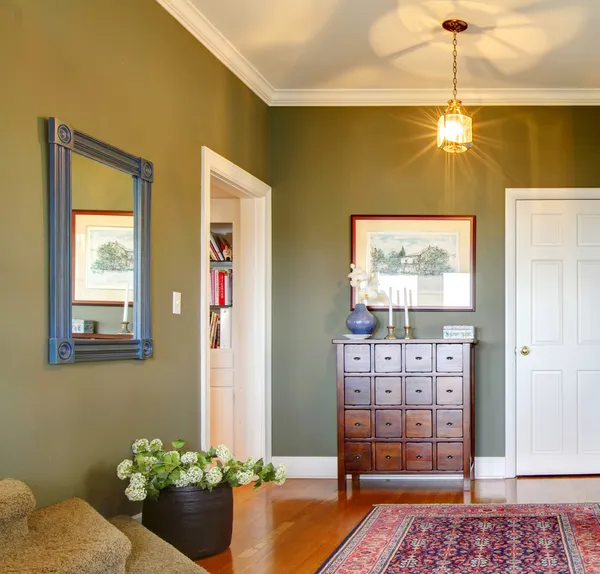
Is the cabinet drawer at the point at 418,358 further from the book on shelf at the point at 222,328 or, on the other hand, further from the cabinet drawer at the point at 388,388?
the book on shelf at the point at 222,328

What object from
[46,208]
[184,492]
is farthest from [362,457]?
[46,208]

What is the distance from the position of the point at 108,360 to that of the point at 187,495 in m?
0.66

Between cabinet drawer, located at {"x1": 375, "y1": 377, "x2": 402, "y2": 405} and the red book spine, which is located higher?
the red book spine

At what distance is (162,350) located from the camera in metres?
3.67

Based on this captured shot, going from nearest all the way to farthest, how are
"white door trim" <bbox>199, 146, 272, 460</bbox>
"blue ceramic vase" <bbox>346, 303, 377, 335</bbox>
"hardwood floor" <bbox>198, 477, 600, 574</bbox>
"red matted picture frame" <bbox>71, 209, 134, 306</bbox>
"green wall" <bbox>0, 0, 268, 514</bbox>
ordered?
"green wall" <bbox>0, 0, 268, 514</bbox> < "red matted picture frame" <bbox>71, 209, 134, 306</bbox> < "hardwood floor" <bbox>198, 477, 600, 574</bbox> < "blue ceramic vase" <bbox>346, 303, 377, 335</bbox> < "white door trim" <bbox>199, 146, 272, 460</bbox>

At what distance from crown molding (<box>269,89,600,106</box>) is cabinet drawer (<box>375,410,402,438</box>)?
2.10 m

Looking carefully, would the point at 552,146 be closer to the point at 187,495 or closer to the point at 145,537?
the point at 187,495

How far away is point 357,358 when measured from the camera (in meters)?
4.95

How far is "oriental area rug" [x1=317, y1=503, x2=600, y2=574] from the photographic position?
10.9 feet

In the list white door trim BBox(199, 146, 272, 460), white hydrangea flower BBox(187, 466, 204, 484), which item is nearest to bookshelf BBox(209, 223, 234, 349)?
white door trim BBox(199, 146, 272, 460)

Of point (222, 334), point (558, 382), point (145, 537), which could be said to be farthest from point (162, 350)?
point (558, 382)

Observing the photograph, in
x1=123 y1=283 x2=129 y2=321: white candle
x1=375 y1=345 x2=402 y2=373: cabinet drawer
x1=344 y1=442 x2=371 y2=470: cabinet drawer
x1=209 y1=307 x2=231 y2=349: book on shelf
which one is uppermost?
x1=123 y1=283 x2=129 y2=321: white candle

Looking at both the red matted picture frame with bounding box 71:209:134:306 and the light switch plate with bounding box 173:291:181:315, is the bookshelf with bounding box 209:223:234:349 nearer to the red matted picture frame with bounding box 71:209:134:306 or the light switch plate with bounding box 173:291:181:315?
the light switch plate with bounding box 173:291:181:315

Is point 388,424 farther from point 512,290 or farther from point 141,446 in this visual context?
point 141,446
